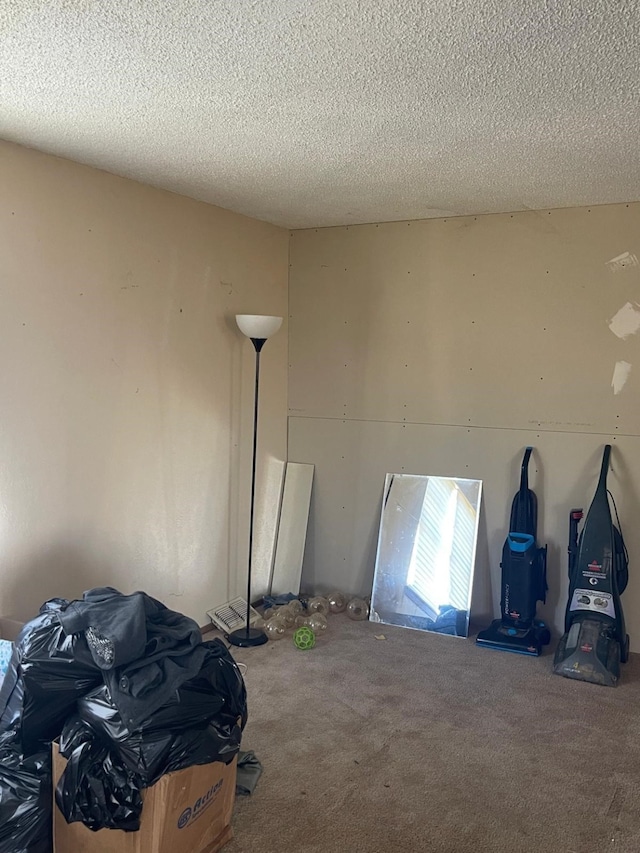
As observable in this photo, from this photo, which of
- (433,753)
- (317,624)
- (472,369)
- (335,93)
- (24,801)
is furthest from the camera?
(472,369)

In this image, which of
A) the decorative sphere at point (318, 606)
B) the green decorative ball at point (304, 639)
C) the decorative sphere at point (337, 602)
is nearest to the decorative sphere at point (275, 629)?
the green decorative ball at point (304, 639)

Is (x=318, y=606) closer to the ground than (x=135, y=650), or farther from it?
closer to the ground

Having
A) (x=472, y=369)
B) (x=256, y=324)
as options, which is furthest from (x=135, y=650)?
(x=472, y=369)

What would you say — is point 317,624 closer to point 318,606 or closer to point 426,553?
point 318,606

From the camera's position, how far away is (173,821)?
201 centimetres

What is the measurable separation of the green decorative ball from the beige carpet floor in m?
0.05

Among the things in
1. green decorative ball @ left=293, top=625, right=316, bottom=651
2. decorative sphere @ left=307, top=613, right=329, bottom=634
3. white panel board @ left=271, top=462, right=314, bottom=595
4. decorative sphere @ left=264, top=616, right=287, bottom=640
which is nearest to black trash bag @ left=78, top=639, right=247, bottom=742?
green decorative ball @ left=293, top=625, right=316, bottom=651

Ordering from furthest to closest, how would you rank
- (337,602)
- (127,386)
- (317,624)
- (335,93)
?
(337,602) → (317,624) → (127,386) → (335,93)

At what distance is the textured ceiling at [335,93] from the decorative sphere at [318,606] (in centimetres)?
228

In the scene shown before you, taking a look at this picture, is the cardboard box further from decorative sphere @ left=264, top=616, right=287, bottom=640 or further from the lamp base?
decorative sphere @ left=264, top=616, right=287, bottom=640

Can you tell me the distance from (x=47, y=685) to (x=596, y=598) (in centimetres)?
258

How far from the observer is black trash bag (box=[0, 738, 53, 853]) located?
2031mm

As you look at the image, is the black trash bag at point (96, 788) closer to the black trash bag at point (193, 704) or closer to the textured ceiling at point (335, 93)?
the black trash bag at point (193, 704)

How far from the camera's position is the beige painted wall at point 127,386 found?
2.88 meters
